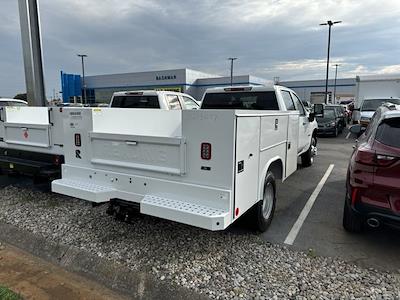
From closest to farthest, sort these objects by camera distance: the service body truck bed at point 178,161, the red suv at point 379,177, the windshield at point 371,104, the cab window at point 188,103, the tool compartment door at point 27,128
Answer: the service body truck bed at point 178,161
the red suv at point 379,177
the tool compartment door at point 27,128
the cab window at point 188,103
the windshield at point 371,104

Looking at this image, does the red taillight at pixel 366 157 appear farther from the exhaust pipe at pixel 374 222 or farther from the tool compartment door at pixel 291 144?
the tool compartment door at pixel 291 144

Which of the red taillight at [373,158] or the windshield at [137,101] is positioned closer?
the red taillight at [373,158]

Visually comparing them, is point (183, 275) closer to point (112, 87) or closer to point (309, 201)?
point (309, 201)

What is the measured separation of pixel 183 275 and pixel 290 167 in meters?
2.90

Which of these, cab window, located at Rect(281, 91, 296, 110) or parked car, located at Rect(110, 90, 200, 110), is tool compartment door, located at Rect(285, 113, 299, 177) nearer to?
cab window, located at Rect(281, 91, 296, 110)

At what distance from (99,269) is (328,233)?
10.0ft

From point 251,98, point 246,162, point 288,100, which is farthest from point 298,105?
point 246,162

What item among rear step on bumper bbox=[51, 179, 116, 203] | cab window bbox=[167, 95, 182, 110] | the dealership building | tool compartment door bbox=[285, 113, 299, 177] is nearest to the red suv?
tool compartment door bbox=[285, 113, 299, 177]

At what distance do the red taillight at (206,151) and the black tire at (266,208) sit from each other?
3.84ft

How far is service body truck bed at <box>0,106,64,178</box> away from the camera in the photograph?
4.76 m

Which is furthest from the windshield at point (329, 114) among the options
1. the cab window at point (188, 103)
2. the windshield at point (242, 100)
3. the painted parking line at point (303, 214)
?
the windshield at point (242, 100)

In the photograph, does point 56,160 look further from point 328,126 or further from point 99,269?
point 328,126

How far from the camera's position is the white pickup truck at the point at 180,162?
3.24 metres

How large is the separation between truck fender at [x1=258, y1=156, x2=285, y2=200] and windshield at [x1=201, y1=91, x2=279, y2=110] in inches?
52.8
